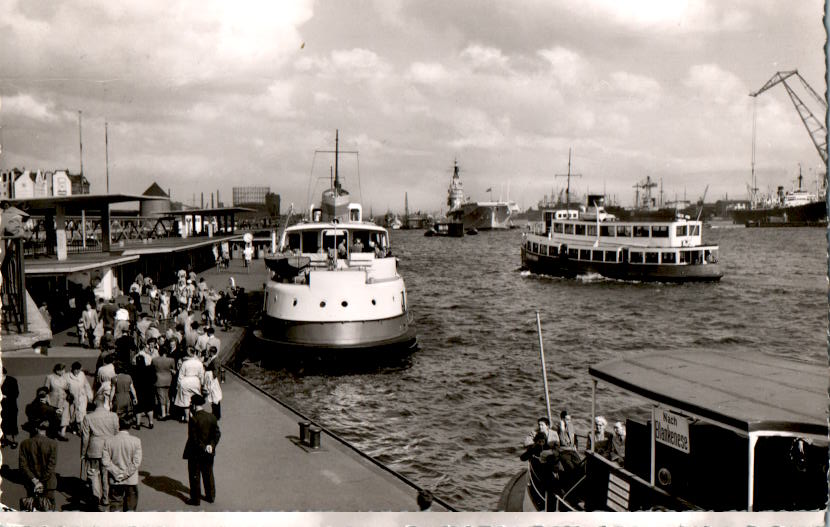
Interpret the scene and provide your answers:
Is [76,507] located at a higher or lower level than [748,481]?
lower

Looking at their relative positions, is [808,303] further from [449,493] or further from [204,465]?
[204,465]

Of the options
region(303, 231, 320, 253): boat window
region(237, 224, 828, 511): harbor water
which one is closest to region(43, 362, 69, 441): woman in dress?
region(237, 224, 828, 511): harbor water

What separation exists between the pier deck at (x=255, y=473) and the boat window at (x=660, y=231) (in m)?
49.1

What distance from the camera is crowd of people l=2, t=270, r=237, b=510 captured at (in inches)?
345

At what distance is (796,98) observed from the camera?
11797mm

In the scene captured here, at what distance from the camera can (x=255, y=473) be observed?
36.0ft

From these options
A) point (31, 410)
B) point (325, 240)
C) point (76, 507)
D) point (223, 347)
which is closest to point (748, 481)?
point (76, 507)

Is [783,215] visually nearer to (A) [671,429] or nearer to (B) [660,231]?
(B) [660,231]

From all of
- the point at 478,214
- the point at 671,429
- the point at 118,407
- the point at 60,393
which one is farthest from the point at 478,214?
the point at 671,429

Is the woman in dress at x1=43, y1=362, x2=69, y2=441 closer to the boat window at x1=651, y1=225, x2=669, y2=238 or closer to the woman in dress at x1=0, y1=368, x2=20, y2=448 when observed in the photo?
the woman in dress at x1=0, y1=368, x2=20, y2=448

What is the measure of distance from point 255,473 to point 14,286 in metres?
10.5

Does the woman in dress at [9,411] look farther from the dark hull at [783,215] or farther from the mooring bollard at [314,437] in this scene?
the dark hull at [783,215]

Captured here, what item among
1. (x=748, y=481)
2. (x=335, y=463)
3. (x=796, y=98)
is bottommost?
(x=335, y=463)

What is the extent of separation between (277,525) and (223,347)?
55.5 feet
